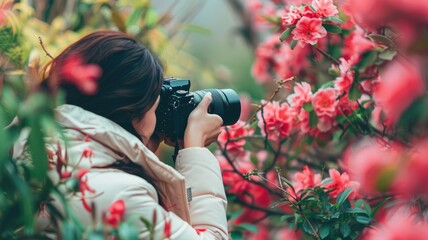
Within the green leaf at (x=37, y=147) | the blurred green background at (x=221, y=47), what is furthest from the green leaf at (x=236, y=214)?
the blurred green background at (x=221, y=47)

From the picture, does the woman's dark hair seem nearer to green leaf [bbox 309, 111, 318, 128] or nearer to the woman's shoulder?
the woman's shoulder

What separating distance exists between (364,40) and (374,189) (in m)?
1.54

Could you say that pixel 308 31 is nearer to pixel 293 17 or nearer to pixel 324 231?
pixel 293 17

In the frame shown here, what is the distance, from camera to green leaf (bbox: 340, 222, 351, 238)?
7.98 ft

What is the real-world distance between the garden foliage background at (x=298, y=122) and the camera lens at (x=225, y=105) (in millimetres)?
155

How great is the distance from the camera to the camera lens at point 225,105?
7.73 feet

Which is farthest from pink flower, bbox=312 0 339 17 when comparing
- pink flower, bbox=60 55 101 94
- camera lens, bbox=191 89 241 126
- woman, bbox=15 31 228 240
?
pink flower, bbox=60 55 101 94

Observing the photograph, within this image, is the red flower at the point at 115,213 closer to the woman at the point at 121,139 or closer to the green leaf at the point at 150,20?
the woman at the point at 121,139

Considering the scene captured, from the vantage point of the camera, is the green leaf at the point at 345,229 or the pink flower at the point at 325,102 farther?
the pink flower at the point at 325,102

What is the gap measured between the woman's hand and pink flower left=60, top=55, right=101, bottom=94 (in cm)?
38

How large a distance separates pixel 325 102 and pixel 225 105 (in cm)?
51

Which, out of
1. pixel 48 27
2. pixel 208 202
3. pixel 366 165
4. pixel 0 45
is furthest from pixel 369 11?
pixel 48 27

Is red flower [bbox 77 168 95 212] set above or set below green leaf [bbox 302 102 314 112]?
above

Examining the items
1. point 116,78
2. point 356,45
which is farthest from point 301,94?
point 116,78
